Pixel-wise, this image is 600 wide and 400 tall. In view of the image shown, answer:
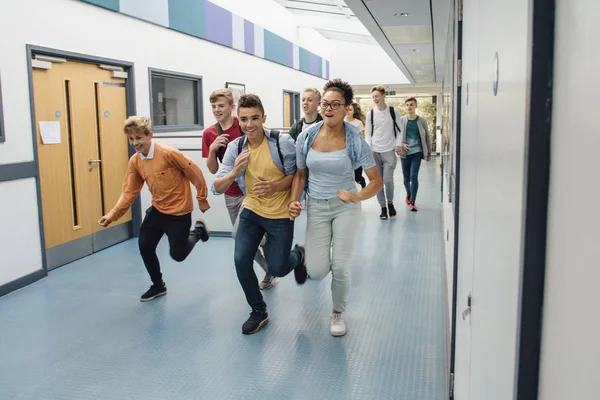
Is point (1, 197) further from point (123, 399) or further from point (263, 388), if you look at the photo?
point (263, 388)

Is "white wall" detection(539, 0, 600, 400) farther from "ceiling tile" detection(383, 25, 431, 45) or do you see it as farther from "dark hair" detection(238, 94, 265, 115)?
"ceiling tile" detection(383, 25, 431, 45)

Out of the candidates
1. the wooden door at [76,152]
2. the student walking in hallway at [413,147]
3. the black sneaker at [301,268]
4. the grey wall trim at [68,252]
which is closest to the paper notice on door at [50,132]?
the wooden door at [76,152]

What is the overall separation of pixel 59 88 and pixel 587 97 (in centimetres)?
539

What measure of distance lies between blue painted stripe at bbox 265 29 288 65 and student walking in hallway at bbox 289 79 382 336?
8277 millimetres

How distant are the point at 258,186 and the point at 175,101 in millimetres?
4706

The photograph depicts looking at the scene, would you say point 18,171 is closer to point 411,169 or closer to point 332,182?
point 332,182

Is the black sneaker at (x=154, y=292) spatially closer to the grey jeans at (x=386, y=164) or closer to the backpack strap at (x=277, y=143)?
the backpack strap at (x=277, y=143)

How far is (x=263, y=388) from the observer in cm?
275

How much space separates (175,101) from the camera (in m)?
7.55

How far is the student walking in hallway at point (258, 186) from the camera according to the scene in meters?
3.32

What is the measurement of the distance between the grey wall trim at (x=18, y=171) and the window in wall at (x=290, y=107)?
800 cm

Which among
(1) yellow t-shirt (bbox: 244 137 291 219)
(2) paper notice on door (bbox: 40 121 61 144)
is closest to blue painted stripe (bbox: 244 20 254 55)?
(2) paper notice on door (bbox: 40 121 61 144)

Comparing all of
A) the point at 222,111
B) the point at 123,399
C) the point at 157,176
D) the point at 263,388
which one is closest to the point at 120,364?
the point at 123,399

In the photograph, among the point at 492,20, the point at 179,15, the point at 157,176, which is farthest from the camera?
the point at 179,15
